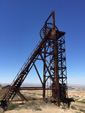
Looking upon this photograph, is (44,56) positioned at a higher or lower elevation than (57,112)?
higher

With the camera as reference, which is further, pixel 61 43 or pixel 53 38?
pixel 61 43

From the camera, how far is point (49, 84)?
17.6m

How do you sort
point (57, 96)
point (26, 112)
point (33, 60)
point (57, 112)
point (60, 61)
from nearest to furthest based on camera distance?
point (26, 112) → point (57, 112) → point (57, 96) → point (33, 60) → point (60, 61)

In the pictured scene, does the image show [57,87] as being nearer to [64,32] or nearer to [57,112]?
[57,112]

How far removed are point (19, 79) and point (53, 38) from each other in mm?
7931

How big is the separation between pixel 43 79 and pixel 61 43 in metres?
6.96

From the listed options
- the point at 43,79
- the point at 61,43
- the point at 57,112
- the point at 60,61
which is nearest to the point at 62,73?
the point at 60,61

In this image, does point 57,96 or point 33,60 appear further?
point 33,60

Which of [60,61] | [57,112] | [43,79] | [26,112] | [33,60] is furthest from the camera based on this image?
[60,61]

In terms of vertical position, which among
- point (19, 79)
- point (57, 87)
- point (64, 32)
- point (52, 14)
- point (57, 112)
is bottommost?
point (57, 112)

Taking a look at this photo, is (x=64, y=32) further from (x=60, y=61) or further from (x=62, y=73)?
(x=62, y=73)

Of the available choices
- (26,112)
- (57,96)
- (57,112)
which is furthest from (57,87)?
(26,112)

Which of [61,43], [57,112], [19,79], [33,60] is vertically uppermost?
[61,43]

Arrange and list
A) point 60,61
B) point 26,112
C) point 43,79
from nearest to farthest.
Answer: point 26,112
point 43,79
point 60,61
